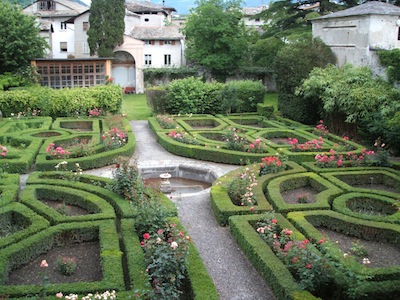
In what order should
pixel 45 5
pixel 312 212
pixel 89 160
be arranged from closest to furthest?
1. pixel 312 212
2. pixel 89 160
3. pixel 45 5

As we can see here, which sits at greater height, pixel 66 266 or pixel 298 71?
pixel 298 71

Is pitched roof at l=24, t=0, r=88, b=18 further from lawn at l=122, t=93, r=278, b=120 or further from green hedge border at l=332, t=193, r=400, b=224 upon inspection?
green hedge border at l=332, t=193, r=400, b=224

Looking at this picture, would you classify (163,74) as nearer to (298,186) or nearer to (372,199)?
(298,186)

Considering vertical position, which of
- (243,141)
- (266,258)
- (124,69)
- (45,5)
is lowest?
(266,258)

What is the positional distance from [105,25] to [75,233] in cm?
3191

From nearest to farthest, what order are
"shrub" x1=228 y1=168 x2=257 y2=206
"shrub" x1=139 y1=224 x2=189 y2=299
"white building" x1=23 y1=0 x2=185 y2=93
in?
"shrub" x1=139 y1=224 x2=189 y2=299, "shrub" x1=228 y1=168 x2=257 y2=206, "white building" x1=23 y1=0 x2=185 y2=93

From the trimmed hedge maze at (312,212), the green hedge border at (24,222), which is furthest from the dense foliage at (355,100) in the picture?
the green hedge border at (24,222)

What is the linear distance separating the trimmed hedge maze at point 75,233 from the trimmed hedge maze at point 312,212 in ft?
4.48

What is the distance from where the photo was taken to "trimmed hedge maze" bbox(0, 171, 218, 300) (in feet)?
24.6

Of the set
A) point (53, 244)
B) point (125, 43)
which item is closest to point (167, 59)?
point (125, 43)

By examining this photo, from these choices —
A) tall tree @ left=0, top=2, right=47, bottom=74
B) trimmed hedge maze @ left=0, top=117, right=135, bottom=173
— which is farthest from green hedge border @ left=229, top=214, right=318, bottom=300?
tall tree @ left=0, top=2, right=47, bottom=74

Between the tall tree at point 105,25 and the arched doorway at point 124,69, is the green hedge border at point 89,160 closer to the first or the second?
the tall tree at point 105,25

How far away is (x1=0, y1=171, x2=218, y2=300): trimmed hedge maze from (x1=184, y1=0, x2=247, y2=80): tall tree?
90.3 ft

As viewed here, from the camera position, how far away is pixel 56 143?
17.5 meters
